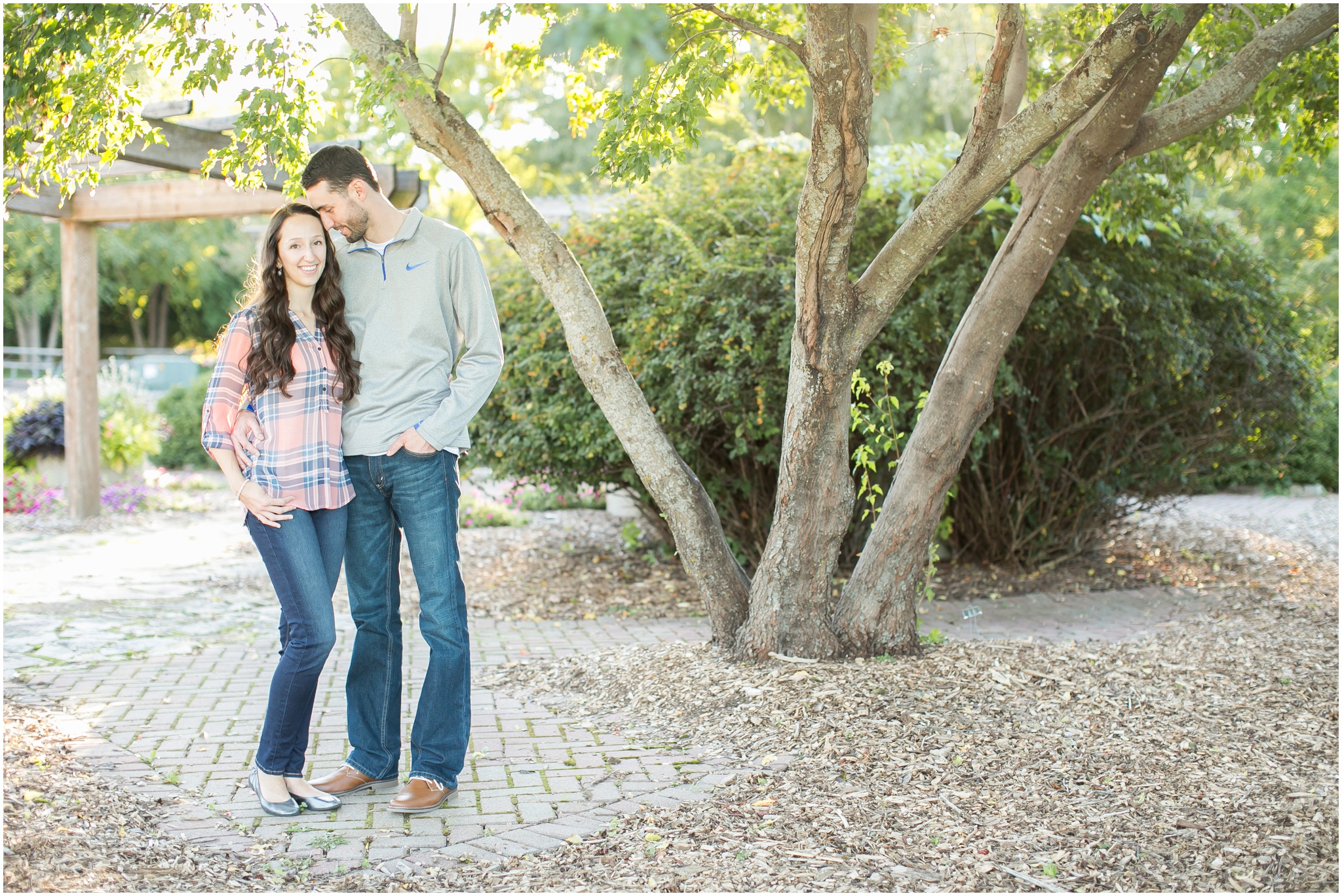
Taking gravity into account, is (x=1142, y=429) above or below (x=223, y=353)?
below

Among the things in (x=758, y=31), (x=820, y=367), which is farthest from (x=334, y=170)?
(x=820, y=367)

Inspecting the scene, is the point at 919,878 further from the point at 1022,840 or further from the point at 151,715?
the point at 151,715

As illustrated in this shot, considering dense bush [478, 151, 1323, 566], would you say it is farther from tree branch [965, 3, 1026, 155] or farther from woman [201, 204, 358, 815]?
woman [201, 204, 358, 815]

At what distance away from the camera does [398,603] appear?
3.17 m

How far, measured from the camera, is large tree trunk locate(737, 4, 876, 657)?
358 cm

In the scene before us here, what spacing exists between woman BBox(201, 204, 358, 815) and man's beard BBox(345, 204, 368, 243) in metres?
0.08

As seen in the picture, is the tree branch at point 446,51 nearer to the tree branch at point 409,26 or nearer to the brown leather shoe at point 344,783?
the tree branch at point 409,26

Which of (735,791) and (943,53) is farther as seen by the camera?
(943,53)

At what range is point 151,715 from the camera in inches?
153

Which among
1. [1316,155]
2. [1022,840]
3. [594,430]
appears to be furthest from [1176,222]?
[1022,840]

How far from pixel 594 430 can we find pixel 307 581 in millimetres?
2995

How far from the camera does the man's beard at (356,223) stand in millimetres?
2967

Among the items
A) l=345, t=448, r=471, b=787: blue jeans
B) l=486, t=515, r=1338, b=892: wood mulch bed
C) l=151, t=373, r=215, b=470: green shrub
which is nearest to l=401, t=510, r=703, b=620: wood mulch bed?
l=486, t=515, r=1338, b=892: wood mulch bed

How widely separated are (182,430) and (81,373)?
5435 mm
